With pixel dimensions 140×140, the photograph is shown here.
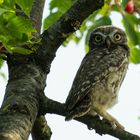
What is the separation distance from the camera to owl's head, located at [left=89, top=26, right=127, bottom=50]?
14.7 ft

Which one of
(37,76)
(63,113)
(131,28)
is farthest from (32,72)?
(131,28)

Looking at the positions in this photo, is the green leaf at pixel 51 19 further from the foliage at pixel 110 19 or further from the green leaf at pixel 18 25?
the green leaf at pixel 18 25

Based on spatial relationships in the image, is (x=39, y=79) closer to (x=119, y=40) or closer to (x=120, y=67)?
(x=120, y=67)

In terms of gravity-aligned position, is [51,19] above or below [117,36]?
above

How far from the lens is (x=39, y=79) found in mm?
2410

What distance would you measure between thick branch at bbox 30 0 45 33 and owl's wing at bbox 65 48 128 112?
2.20ft

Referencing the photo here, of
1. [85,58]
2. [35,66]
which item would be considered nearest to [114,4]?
[35,66]

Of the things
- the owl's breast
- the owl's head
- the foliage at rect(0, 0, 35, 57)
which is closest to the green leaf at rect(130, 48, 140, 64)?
the owl's breast

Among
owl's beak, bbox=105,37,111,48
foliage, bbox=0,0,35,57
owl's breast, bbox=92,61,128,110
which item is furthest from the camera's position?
owl's beak, bbox=105,37,111,48

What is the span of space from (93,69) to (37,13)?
3.19 feet

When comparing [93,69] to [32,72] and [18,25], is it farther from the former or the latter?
[18,25]

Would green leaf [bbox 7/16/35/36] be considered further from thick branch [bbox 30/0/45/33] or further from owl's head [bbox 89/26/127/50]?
owl's head [bbox 89/26/127/50]

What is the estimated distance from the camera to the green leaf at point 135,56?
2723 mm

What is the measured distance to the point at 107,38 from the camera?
4.53 metres
